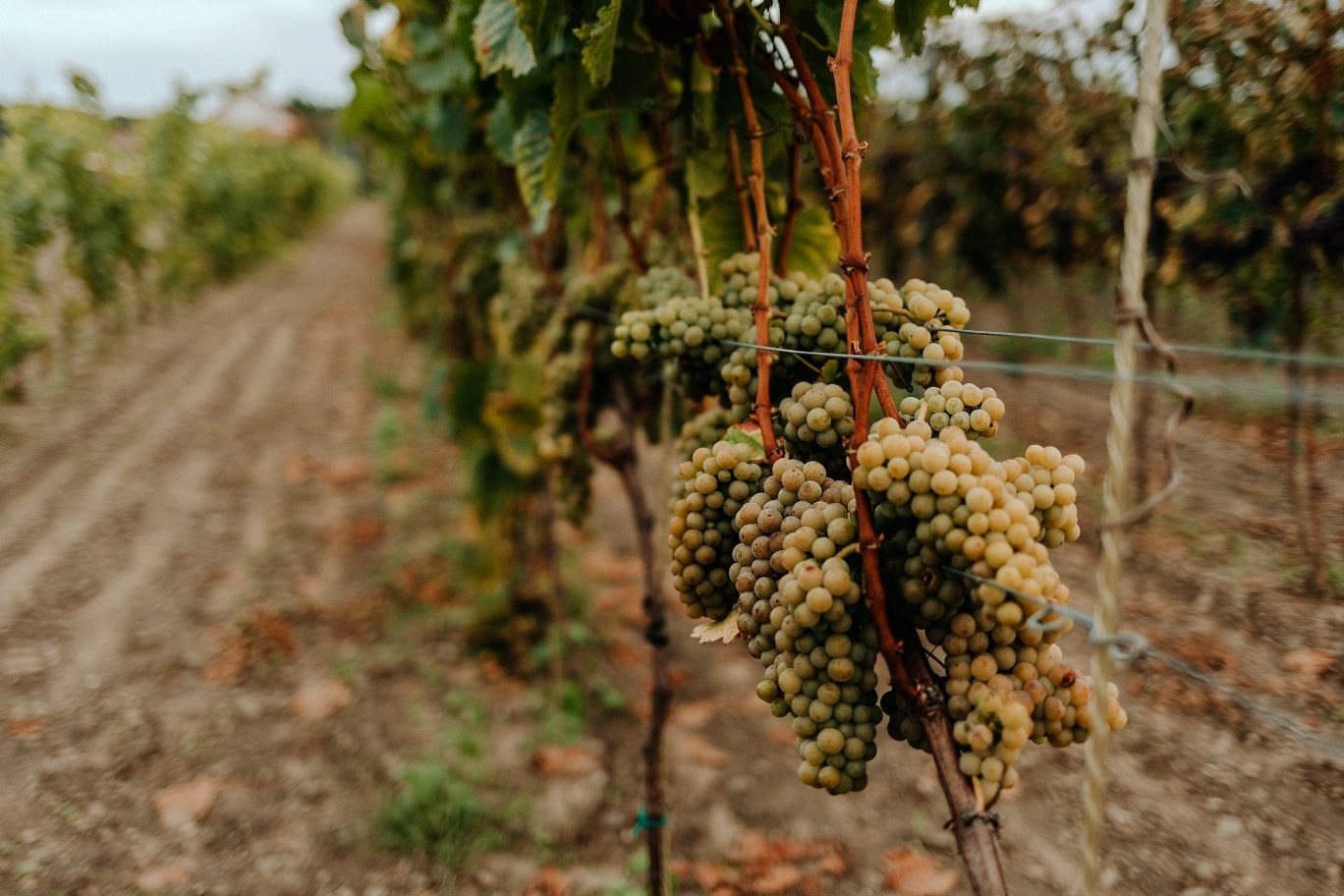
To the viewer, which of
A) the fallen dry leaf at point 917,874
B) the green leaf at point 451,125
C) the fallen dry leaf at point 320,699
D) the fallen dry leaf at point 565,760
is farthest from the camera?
the fallen dry leaf at point 320,699

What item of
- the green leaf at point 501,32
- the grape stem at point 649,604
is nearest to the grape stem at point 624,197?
the grape stem at point 649,604

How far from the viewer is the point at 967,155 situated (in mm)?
6504

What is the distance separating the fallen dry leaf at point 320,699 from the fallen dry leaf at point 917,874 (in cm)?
228

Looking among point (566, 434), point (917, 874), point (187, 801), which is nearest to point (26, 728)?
point (187, 801)

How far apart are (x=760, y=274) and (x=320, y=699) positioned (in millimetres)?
2928

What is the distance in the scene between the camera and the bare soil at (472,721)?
248cm

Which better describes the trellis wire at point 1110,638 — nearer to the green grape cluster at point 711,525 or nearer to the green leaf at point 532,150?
the green grape cluster at point 711,525

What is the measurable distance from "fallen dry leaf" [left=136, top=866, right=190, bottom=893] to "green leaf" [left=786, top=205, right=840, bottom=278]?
98.9 inches

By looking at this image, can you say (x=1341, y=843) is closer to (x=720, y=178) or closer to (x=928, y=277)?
(x=720, y=178)

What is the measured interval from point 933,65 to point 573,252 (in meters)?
3.52

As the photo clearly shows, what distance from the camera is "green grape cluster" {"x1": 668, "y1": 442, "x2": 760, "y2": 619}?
1.37m

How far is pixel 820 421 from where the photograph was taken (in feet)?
4.13

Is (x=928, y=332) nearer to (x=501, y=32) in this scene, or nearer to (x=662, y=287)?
(x=662, y=287)

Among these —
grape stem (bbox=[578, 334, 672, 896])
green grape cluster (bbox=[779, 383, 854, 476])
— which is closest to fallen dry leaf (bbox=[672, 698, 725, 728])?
grape stem (bbox=[578, 334, 672, 896])
